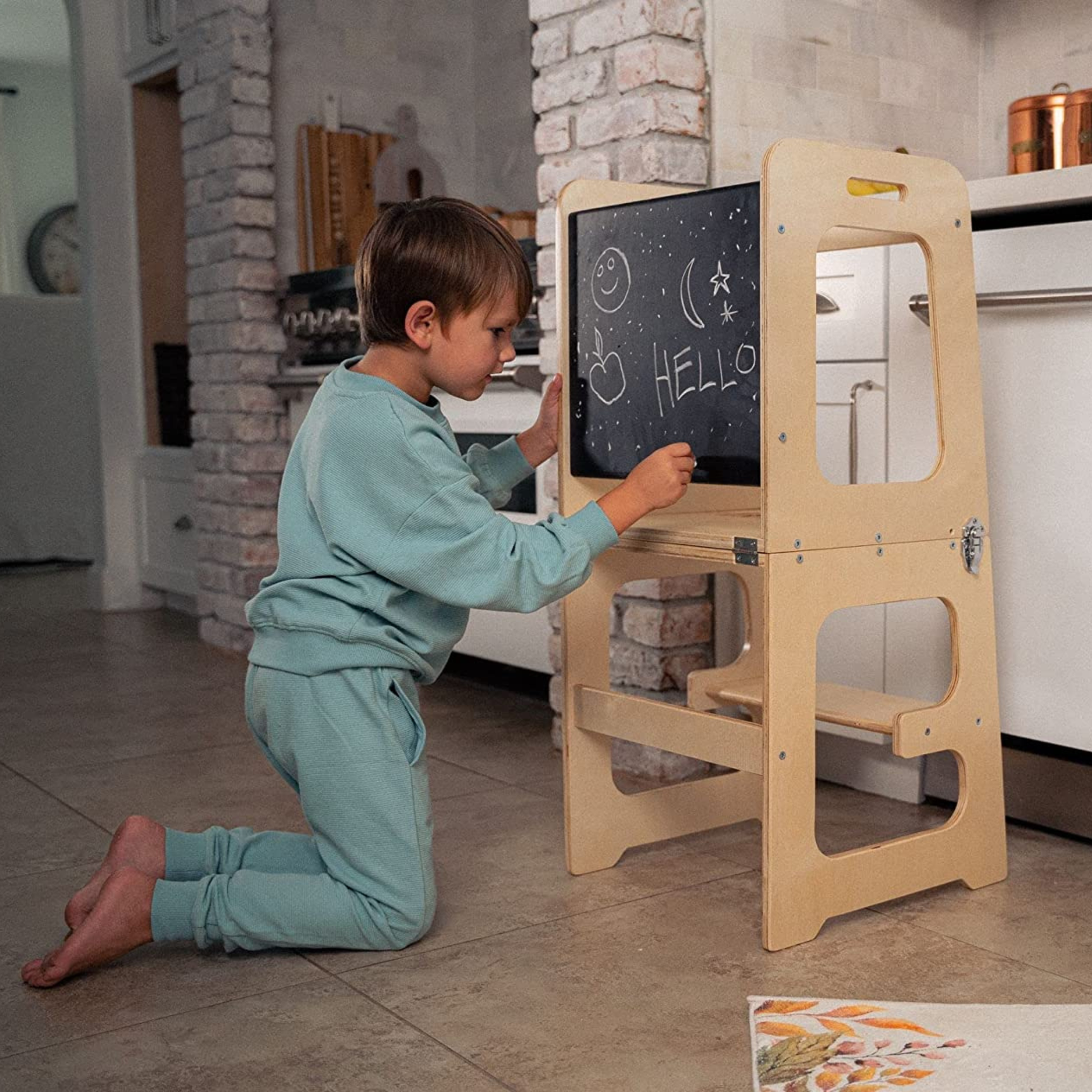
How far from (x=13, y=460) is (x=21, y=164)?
308cm

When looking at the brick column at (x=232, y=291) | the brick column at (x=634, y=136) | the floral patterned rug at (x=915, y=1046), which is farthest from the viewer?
the brick column at (x=232, y=291)

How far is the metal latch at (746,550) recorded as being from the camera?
1.62 metres

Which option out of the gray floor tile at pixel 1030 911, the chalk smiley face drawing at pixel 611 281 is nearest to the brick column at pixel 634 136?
the chalk smiley face drawing at pixel 611 281

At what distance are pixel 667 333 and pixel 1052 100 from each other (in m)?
0.92

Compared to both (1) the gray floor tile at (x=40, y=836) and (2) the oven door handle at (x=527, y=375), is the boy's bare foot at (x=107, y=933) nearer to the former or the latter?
(1) the gray floor tile at (x=40, y=836)

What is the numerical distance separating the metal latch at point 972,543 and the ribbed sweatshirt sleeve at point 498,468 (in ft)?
1.91

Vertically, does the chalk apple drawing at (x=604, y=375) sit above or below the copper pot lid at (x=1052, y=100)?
below

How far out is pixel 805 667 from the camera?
5.39ft

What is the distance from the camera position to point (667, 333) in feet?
5.90

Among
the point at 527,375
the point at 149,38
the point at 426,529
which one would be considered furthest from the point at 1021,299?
the point at 149,38

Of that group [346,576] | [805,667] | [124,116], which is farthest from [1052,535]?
[124,116]

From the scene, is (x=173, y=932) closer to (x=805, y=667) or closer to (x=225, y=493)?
(x=805, y=667)

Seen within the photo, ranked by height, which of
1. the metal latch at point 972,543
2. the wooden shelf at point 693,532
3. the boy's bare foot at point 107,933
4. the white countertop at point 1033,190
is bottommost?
the boy's bare foot at point 107,933

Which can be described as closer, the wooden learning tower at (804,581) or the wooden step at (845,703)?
the wooden learning tower at (804,581)
